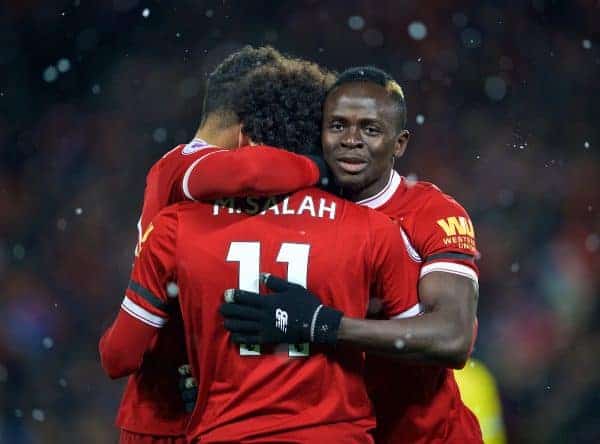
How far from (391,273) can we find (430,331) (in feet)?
0.56

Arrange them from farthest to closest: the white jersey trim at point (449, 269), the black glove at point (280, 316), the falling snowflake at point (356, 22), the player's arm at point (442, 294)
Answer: the falling snowflake at point (356, 22) < the white jersey trim at point (449, 269) < the player's arm at point (442, 294) < the black glove at point (280, 316)

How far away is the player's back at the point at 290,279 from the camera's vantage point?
2.03 metres

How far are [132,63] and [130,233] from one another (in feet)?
3.76

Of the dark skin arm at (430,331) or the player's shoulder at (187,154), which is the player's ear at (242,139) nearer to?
the player's shoulder at (187,154)

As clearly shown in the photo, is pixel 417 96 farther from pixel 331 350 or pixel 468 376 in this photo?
pixel 331 350

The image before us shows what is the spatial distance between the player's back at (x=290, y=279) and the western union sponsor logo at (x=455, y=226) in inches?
13.6

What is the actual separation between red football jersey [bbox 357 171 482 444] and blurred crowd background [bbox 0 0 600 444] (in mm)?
2870

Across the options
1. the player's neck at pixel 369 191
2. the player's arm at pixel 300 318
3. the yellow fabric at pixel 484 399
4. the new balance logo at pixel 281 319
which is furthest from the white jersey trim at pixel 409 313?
the yellow fabric at pixel 484 399

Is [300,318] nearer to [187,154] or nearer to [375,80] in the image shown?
[187,154]

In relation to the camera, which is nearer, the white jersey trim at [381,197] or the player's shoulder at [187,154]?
the player's shoulder at [187,154]

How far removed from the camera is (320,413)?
6.66 feet

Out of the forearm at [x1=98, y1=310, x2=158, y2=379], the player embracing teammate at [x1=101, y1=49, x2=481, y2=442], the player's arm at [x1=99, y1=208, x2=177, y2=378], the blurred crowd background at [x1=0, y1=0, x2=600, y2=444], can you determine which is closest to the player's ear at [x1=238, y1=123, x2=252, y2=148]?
the player embracing teammate at [x1=101, y1=49, x2=481, y2=442]

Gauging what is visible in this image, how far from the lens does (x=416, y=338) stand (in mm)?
2117

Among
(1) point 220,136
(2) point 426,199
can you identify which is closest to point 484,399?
(2) point 426,199
